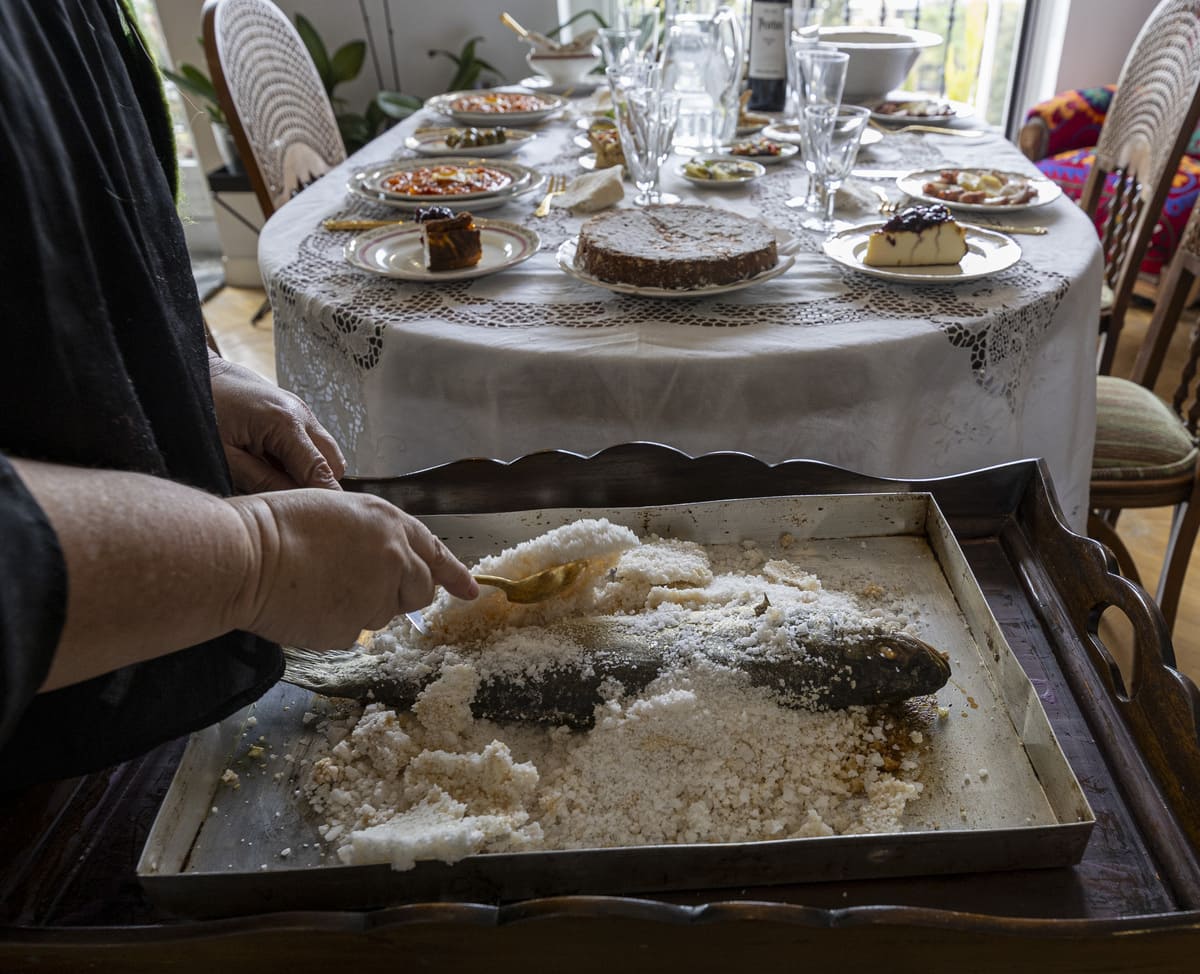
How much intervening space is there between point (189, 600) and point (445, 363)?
0.59m

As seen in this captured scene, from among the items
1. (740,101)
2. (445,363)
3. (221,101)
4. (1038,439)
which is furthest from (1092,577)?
(221,101)

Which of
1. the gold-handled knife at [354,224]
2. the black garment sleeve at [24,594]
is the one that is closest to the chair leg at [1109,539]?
the gold-handled knife at [354,224]

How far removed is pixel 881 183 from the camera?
5.12 feet

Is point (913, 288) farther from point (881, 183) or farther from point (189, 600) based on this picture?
point (189, 600)

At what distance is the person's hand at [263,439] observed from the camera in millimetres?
750

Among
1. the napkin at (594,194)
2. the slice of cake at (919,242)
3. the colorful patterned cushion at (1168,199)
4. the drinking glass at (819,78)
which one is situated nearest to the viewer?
the slice of cake at (919,242)

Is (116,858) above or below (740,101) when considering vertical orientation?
below

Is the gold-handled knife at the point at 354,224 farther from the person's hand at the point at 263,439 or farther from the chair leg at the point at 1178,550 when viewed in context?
the chair leg at the point at 1178,550

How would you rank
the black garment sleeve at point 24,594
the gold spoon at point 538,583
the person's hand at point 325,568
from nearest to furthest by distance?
the black garment sleeve at point 24,594 < the person's hand at point 325,568 < the gold spoon at point 538,583

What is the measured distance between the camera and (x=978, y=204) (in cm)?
135

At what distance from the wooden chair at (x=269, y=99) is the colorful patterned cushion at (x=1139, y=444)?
5.20 feet

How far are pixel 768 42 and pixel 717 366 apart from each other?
1.25 m

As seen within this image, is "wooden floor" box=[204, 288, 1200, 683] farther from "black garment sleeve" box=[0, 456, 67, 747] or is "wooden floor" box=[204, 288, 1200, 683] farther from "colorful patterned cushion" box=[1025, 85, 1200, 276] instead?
"black garment sleeve" box=[0, 456, 67, 747]

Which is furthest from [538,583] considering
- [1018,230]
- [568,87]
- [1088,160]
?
[1088,160]
